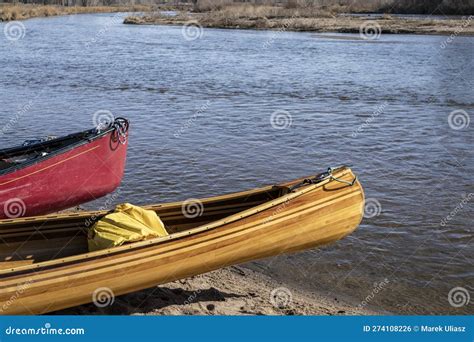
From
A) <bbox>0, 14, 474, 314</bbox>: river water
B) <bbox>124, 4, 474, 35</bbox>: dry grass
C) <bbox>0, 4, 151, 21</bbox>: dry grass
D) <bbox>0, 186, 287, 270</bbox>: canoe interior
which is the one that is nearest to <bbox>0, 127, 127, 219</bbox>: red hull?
<bbox>0, 14, 474, 314</bbox>: river water

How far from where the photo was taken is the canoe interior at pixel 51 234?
632 centimetres

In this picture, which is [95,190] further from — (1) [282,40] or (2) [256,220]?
(1) [282,40]

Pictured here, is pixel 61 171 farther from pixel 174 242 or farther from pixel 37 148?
pixel 174 242

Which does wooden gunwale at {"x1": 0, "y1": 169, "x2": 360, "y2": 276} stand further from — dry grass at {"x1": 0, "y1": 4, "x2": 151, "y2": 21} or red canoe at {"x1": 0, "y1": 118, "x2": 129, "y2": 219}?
dry grass at {"x1": 0, "y1": 4, "x2": 151, "y2": 21}

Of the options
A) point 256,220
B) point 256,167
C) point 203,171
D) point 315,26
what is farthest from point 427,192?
point 315,26

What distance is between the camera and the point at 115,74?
23.9 meters

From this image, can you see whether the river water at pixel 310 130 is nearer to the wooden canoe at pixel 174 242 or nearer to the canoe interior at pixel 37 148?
the wooden canoe at pixel 174 242

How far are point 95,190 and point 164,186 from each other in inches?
70.0

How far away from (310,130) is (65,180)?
8038mm

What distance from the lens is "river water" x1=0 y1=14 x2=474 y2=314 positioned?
24.4 feet

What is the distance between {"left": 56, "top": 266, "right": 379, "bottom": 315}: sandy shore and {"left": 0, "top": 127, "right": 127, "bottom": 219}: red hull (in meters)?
2.77

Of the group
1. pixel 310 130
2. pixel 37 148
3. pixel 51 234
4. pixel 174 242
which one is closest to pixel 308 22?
pixel 310 130

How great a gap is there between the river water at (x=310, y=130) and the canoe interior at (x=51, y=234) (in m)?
1.41

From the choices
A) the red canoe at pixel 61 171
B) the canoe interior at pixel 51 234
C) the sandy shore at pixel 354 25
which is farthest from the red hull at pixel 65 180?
the sandy shore at pixel 354 25
